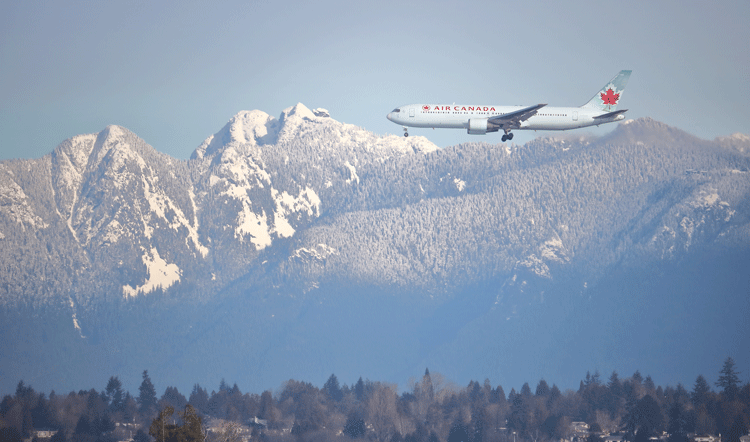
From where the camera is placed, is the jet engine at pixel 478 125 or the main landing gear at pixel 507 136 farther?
the jet engine at pixel 478 125

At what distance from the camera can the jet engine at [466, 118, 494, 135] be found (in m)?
197

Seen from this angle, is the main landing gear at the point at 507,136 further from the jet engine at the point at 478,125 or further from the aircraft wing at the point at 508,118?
the jet engine at the point at 478,125

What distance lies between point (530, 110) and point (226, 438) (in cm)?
9159

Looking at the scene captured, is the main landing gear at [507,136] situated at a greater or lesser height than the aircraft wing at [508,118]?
lesser

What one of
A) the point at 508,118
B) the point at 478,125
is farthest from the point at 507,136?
the point at 478,125

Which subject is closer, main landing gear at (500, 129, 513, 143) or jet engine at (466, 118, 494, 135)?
main landing gear at (500, 129, 513, 143)

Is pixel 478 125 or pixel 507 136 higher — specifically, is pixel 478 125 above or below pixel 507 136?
above

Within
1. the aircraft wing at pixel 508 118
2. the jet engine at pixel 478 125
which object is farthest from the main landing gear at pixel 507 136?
the jet engine at pixel 478 125

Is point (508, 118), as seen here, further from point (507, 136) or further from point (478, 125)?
point (478, 125)

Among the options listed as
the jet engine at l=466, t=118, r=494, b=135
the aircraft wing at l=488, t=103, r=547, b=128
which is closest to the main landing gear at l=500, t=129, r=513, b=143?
the aircraft wing at l=488, t=103, r=547, b=128

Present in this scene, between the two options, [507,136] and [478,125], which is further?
[507,136]

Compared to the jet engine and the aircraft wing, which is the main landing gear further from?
the jet engine

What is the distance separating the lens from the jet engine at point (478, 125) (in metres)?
197

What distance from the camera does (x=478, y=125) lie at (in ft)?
647
